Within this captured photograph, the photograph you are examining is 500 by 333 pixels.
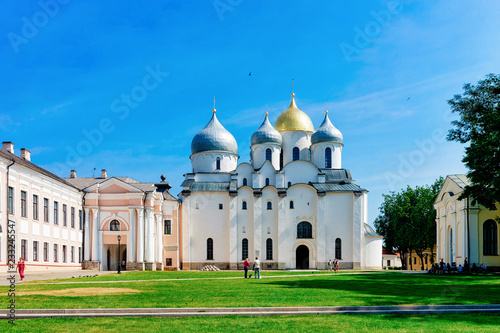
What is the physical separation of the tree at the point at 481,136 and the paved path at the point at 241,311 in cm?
1918

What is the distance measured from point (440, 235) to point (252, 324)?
144 ft

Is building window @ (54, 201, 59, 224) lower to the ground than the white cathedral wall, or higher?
lower

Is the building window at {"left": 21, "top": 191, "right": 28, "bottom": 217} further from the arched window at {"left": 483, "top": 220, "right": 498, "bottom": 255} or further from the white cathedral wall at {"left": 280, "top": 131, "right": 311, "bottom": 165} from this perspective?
the white cathedral wall at {"left": 280, "top": 131, "right": 311, "bottom": 165}

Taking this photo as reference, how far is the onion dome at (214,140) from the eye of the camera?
6700 centimetres

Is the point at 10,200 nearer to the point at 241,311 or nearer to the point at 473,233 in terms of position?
the point at 241,311

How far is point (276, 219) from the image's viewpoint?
207ft

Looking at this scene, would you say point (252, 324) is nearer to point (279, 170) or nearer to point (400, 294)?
point (400, 294)

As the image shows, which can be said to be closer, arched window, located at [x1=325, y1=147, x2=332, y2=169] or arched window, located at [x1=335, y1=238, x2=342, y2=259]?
arched window, located at [x1=335, y1=238, x2=342, y2=259]

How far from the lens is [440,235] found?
177ft

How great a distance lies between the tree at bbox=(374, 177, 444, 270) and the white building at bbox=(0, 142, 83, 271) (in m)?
39.8

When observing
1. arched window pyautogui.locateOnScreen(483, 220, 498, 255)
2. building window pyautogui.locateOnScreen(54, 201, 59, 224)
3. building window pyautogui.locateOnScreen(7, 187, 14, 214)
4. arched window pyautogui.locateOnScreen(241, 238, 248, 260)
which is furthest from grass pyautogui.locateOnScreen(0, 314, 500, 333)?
arched window pyautogui.locateOnScreen(241, 238, 248, 260)

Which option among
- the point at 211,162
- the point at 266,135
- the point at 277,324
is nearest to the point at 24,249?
the point at 277,324

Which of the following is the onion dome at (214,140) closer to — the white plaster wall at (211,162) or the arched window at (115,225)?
the white plaster wall at (211,162)

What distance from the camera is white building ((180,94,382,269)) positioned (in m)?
62.4
